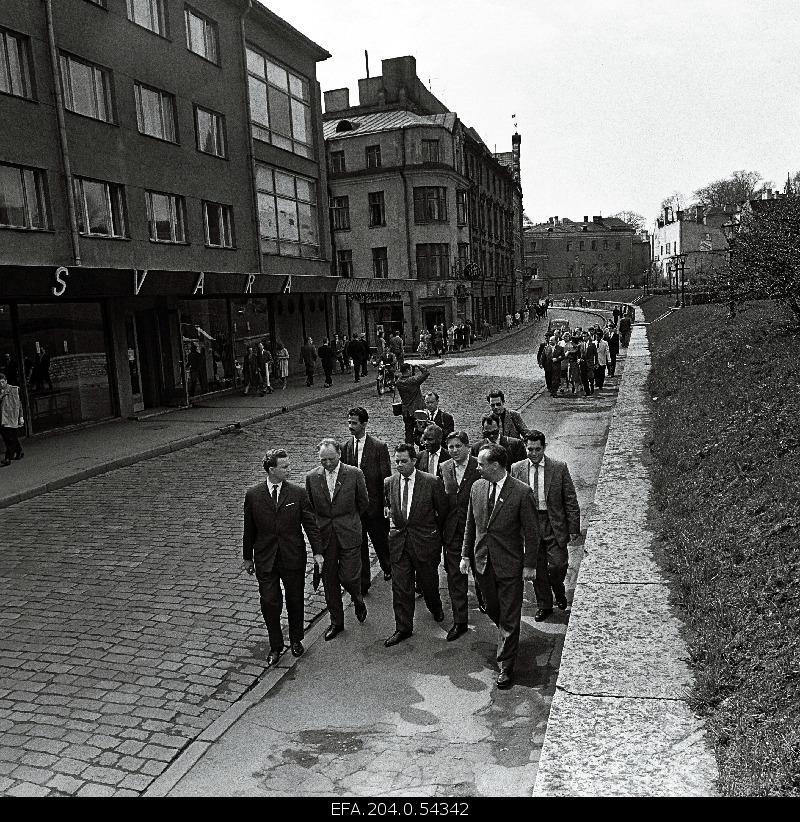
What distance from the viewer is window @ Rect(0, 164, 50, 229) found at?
1764 cm

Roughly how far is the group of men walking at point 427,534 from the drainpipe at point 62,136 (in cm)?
1416

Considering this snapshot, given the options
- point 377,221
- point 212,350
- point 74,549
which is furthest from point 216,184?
point 377,221

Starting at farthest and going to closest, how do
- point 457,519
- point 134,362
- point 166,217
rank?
point 166,217 → point 134,362 → point 457,519

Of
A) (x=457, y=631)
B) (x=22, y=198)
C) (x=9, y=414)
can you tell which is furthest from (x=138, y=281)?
(x=457, y=631)

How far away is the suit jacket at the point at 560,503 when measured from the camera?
785 cm

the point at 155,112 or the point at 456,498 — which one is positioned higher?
the point at 155,112

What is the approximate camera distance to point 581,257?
126m

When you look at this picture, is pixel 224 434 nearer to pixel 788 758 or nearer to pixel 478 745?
pixel 478 745

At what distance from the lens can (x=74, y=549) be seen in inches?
405

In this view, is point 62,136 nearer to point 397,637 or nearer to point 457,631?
point 397,637

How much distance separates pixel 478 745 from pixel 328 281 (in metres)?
27.6

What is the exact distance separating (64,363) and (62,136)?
17.8 feet

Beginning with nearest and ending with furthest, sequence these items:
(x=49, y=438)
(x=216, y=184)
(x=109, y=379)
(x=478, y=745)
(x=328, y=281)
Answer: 1. (x=478, y=745)
2. (x=49, y=438)
3. (x=109, y=379)
4. (x=216, y=184)
5. (x=328, y=281)

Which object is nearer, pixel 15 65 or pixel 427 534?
pixel 427 534
